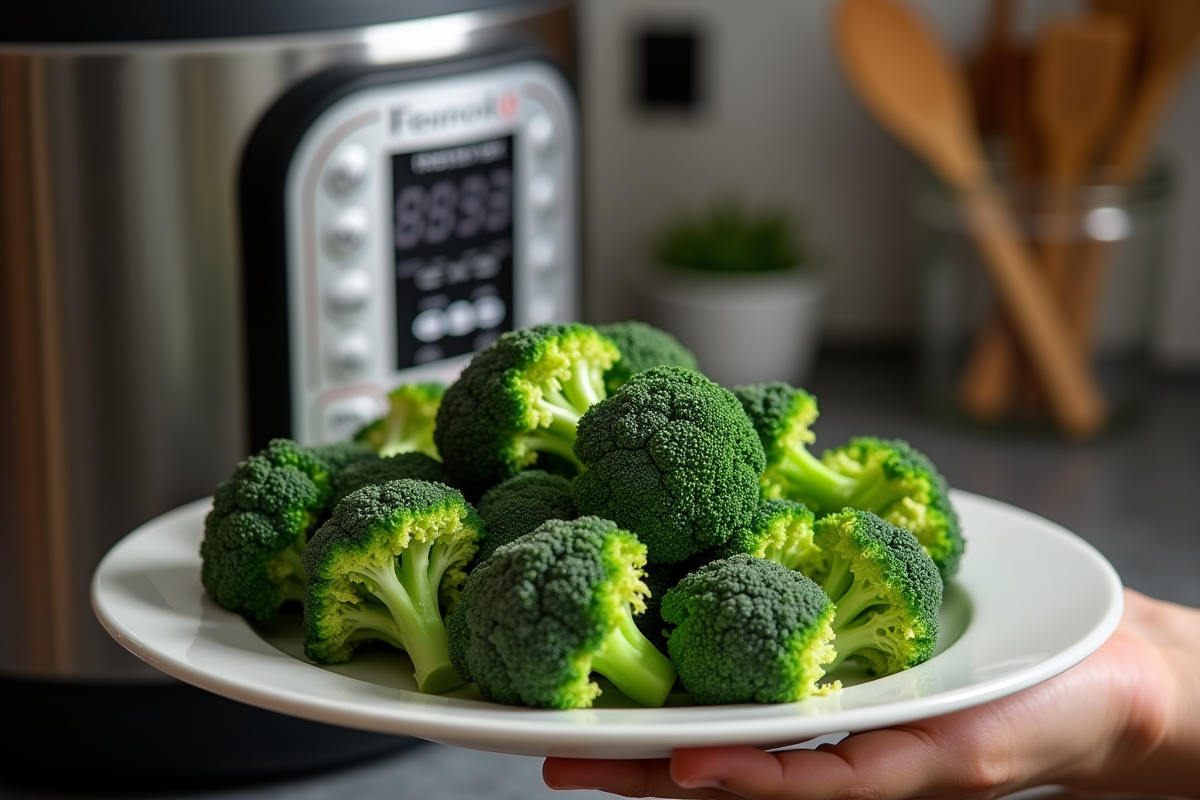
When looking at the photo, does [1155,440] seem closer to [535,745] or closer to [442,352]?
[442,352]

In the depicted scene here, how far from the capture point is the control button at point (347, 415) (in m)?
0.85

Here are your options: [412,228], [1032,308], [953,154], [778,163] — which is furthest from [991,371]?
[412,228]

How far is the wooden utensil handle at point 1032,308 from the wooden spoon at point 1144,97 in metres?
0.03

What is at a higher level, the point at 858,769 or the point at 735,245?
the point at 735,245

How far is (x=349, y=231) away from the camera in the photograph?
83 centimetres

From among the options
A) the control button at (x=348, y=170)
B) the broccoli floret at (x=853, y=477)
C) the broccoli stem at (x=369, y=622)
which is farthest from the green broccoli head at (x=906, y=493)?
the control button at (x=348, y=170)

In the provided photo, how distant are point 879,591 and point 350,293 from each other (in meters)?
0.39

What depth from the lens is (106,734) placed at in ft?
2.78

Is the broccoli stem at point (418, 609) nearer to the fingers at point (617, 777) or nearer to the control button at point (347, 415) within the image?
the fingers at point (617, 777)

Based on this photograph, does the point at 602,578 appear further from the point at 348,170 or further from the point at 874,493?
the point at 348,170

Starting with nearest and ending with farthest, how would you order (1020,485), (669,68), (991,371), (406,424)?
1. (406,424)
2. (1020,485)
3. (991,371)
4. (669,68)

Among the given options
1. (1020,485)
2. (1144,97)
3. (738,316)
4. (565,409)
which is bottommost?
(1020,485)

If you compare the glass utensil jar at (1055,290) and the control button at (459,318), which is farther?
the glass utensil jar at (1055,290)

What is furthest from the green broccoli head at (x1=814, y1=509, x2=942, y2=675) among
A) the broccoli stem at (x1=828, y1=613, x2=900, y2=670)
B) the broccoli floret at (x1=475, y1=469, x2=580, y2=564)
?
the broccoli floret at (x1=475, y1=469, x2=580, y2=564)
